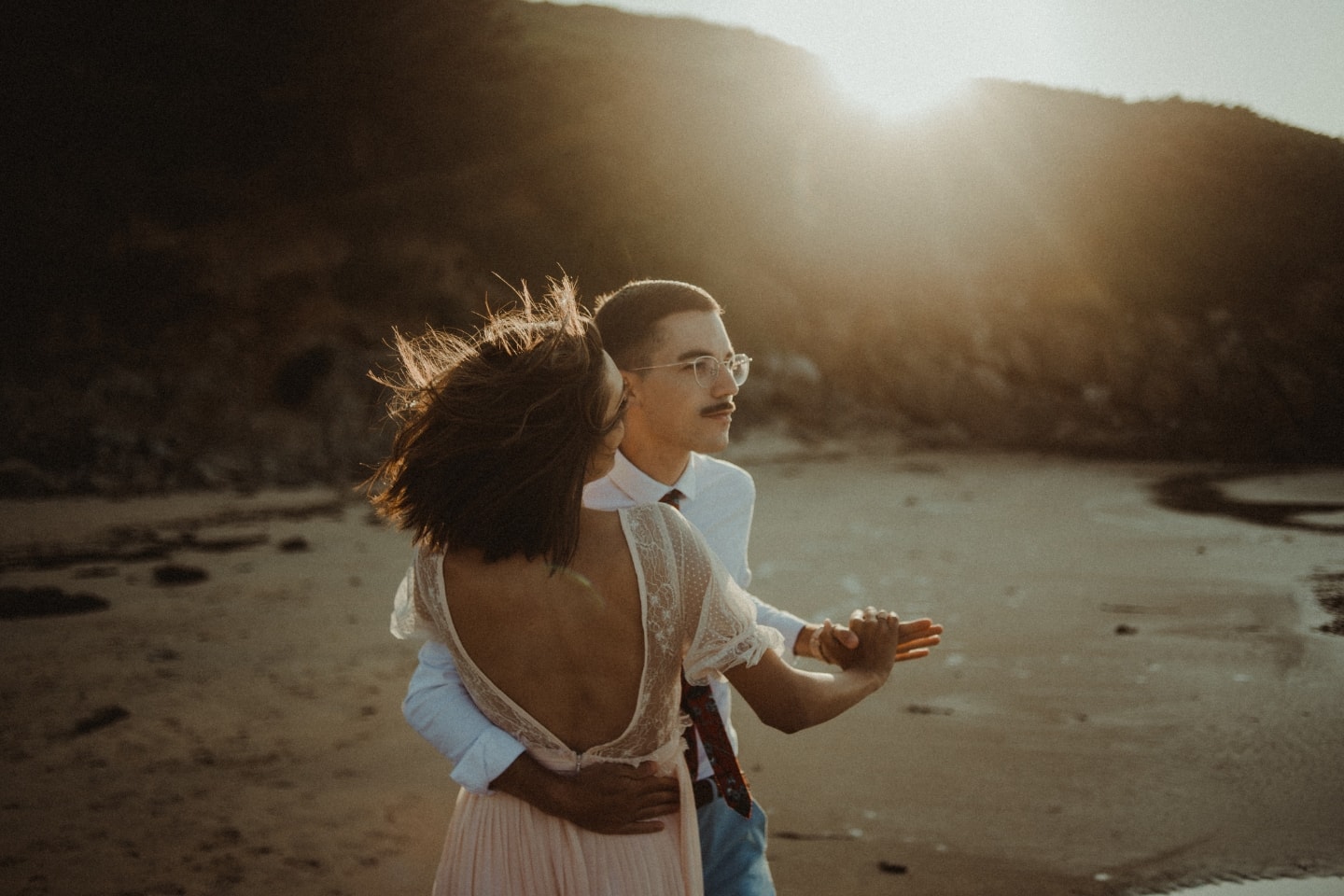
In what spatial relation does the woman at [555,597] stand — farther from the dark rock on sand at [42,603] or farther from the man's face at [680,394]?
the dark rock on sand at [42,603]

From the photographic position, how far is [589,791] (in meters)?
1.72

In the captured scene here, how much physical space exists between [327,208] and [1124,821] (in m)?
18.7

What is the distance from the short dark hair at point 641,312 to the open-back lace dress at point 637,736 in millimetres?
859

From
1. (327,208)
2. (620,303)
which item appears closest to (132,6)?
(327,208)

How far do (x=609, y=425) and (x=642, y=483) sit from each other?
80cm

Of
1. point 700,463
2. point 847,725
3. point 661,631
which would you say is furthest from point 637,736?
point 847,725

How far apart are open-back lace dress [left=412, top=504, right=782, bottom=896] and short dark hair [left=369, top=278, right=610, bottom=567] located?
108mm

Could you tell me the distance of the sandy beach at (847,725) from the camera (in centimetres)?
375

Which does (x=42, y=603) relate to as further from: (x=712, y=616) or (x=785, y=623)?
(x=712, y=616)

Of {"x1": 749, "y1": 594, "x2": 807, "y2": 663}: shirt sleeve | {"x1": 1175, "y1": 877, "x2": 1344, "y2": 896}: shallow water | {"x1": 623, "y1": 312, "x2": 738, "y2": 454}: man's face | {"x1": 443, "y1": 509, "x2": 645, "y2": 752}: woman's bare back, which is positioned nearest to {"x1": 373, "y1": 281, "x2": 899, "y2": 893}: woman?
{"x1": 443, "y1": 509, "x2": 645, "y2": 752}: woman's bare back

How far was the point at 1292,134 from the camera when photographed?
9789 millimetres

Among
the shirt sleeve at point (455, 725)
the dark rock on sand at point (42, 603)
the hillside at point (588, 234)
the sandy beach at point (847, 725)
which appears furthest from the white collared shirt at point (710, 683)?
the hillside at point (588, 234)

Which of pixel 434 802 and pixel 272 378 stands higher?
pixel 272 378

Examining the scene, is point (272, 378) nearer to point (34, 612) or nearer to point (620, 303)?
point (34, 612)
